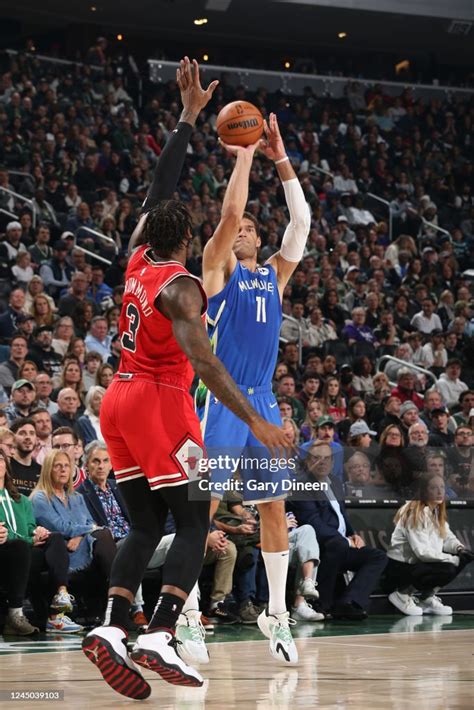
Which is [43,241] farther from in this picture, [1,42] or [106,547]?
[1,42]

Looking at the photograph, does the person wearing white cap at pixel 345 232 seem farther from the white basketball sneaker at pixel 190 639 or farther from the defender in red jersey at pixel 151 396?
Answer: the defender in red jersey at pixel 151 396

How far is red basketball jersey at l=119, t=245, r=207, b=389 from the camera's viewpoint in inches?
194

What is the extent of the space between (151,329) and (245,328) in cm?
143

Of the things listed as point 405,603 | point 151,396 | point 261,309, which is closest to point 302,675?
point 151,396

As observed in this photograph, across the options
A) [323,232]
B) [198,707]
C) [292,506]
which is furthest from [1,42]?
[198,707]

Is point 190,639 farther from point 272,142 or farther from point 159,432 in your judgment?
point 272,142

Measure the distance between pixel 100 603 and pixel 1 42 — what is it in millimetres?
19063

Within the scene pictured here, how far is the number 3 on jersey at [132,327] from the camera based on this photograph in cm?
500

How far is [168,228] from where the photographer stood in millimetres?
5078

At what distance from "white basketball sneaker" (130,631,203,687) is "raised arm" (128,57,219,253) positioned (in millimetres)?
1760

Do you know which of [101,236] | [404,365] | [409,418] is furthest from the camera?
[101,236]

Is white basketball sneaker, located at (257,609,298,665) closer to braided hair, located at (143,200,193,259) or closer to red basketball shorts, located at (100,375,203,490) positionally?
red basketball shorts, located at (100,375,203,490)

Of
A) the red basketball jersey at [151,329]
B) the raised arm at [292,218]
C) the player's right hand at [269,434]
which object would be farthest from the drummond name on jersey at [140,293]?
the raised arm at [292,218]

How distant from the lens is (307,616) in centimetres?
916
